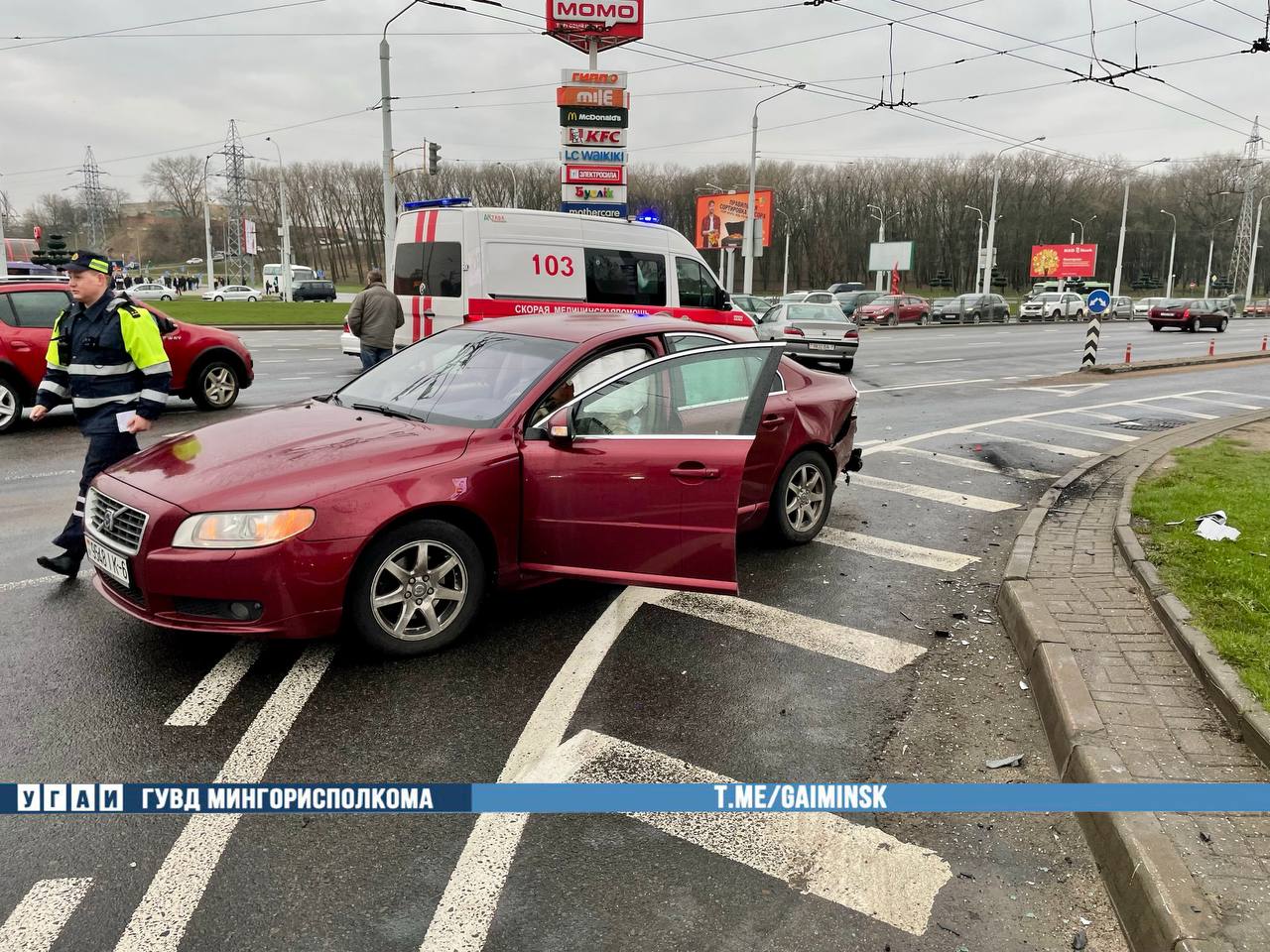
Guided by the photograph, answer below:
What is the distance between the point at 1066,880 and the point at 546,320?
Answer: 13.0 feet

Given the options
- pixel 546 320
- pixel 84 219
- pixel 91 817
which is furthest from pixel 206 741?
pixel 84 219

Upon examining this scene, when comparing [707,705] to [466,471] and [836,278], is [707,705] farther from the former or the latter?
[836,278]

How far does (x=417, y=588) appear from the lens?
4.32 metres

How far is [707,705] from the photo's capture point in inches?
161

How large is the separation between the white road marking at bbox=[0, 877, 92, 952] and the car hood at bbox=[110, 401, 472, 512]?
1.58 meters

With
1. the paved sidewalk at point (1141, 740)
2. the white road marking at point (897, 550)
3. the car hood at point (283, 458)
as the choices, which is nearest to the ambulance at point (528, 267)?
the white road marking at point (897, 550)

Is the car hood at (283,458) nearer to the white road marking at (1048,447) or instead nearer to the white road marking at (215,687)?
the white road marking at (215,687)

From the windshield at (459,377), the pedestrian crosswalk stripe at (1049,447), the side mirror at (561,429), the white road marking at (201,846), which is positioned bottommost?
the white road marking at (201,846)

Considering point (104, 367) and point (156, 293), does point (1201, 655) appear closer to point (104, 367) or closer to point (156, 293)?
point (104, 367)

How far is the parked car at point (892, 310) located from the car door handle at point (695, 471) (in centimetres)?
3978

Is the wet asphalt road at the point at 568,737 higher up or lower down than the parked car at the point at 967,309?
lower down

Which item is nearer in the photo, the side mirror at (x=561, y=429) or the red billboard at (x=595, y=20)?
the side mirror at (x=561, y=429)

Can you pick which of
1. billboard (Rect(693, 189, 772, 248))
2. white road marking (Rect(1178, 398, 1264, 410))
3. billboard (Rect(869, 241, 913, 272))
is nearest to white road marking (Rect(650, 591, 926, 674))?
white road marking (Rect(1178, 398, 1264, 410))

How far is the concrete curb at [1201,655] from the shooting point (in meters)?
3.51
